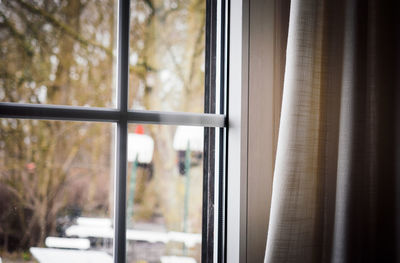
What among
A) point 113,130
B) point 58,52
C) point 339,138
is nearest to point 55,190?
point 113,130

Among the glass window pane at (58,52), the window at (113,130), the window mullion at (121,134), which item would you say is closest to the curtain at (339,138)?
the window at (113,130)

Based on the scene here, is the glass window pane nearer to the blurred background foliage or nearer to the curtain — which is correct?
the blurred background foliage

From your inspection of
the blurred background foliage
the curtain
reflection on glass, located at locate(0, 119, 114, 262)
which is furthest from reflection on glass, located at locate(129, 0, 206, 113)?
the curtain

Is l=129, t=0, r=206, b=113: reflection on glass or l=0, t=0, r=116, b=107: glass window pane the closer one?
l=0, t=0, r=116, b=107: glass window pane

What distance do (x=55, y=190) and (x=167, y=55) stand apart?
1.62 ft

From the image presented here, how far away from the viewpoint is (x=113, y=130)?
3.13 ft

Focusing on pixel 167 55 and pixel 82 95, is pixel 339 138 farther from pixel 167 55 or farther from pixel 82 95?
pixel 82 95

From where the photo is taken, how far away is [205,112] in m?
1.07

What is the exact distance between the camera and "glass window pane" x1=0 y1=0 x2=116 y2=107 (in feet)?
2.81

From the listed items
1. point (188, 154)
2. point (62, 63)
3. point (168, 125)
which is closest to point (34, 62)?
point (62, 63)

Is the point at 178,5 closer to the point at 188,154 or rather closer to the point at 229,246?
the point at 188,154

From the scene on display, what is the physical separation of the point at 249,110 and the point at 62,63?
1.74ft

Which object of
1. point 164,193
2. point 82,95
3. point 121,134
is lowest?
point 164,193

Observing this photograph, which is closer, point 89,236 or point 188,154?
point 89,236
